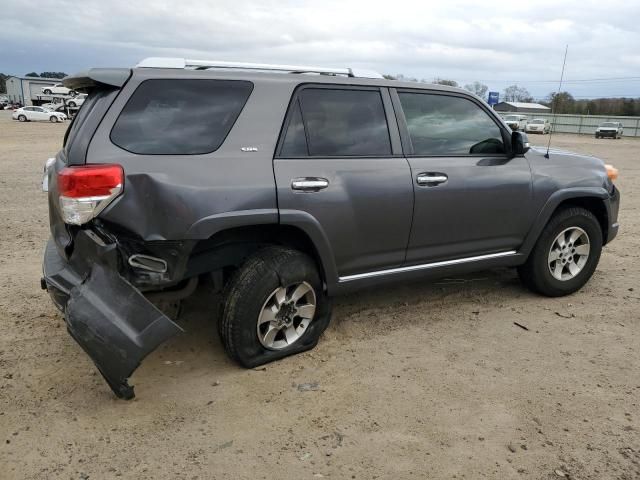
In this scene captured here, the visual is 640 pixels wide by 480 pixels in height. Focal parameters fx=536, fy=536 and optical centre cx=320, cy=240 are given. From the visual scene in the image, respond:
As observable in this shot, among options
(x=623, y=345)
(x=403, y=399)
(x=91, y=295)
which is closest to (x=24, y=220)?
(x=91, y=295)

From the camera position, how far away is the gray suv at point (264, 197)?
294cm

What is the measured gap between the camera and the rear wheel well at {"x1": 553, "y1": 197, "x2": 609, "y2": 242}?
4707mm

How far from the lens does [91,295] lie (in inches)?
116

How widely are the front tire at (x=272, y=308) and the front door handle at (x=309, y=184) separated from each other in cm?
42

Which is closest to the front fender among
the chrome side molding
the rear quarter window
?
the chrome side molding

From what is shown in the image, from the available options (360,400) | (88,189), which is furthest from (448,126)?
(88,189)

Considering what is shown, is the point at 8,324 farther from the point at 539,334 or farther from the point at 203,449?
the point at 539,334

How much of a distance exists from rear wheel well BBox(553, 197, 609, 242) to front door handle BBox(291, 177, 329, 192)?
2.38 m

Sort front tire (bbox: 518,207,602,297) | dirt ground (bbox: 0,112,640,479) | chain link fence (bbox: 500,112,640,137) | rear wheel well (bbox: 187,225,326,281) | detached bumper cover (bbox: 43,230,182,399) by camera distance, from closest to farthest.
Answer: dirt ground (bbox: 0,112,640,479)
detached bumper cover (bbox: 43,230,182,399)
rear wheel well (bbox: 187,225,326,281)
front tire (bbox: 518,207,602,297)
chain link fence (bbox: 500,112,640,137)

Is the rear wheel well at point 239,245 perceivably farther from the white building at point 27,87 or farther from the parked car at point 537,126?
the white building at point 27,87

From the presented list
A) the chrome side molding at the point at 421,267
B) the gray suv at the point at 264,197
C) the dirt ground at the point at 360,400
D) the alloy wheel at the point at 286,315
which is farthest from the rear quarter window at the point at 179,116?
the dirt ground at the point at 360,400

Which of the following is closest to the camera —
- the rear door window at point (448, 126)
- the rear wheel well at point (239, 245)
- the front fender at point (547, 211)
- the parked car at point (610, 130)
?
the rear wheel well at point (239, 245)


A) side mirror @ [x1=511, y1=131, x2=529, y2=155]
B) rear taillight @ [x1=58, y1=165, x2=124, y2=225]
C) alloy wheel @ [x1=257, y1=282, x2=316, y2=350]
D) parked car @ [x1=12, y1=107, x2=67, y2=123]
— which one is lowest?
parked car @ [x1=12, y1=107, x2=67, y2=123]

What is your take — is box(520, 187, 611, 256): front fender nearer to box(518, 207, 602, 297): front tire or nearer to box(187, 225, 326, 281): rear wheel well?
box(518, 207, 602, 297): front tire
